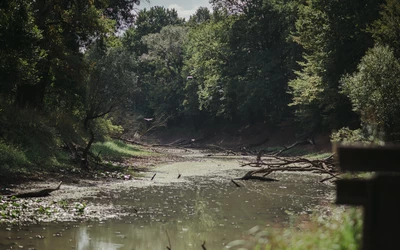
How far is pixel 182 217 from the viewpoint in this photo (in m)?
13.5

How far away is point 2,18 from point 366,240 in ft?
60.8

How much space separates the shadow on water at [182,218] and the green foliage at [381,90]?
6.96m

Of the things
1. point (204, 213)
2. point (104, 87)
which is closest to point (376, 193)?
point (204, 213)

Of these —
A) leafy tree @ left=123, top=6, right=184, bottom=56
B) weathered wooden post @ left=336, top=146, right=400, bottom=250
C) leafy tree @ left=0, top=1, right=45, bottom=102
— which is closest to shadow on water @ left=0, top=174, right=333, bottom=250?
weathered wooden post @ left=336, top=146, right=400, bottom=250

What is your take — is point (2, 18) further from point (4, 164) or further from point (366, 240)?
point (366, 240)

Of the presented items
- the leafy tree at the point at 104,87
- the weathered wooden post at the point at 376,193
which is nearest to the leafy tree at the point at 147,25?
the leafy tree at the point at 104,87

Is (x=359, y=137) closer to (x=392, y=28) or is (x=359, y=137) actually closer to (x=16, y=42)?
(x=392, y=28)

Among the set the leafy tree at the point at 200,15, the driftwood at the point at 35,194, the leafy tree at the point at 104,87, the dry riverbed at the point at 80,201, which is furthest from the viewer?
the leafy tree at the point at 200,15

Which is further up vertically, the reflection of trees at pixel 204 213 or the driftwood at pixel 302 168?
the driftwood at pixel 302 168

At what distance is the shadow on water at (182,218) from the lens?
10.3 meters

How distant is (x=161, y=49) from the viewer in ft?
266

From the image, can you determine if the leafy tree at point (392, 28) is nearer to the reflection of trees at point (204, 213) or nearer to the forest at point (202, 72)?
the forest at point (202, 72)

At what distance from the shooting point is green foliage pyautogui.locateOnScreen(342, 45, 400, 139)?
26.1m

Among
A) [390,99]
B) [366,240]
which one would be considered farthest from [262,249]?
[390,99]
